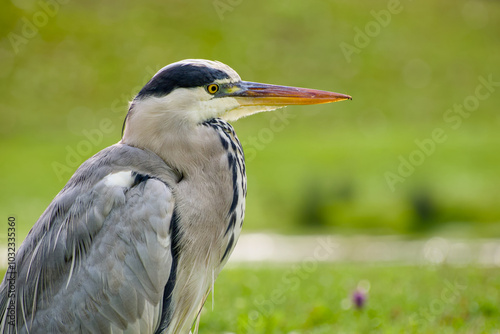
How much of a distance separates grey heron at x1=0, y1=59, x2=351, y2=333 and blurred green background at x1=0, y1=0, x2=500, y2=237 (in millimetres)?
9550

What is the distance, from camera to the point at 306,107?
2177 cm

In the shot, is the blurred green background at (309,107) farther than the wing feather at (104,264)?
Yes

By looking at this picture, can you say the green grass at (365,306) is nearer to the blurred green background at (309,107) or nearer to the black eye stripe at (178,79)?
the blurred green background at (309,107)

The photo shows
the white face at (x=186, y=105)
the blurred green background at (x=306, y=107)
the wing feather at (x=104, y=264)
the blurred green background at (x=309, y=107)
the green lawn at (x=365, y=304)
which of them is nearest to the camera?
the wing feather at (x=104, y=264)

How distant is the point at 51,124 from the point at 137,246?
17999 mm

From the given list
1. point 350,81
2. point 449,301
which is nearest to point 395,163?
point 350,81

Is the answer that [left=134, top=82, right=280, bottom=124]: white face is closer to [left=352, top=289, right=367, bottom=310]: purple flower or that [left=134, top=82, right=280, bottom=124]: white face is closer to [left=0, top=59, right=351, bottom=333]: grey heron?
[left=0, top=59, right=351, bottom=333]: grey heron

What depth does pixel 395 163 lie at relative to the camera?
16.6 meters

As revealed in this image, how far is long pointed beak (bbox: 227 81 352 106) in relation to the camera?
3.56 metres

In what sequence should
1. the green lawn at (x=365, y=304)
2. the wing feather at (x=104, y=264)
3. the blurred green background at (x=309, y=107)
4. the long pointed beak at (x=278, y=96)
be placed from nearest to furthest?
the wing feather at (x=104, y=264) → the long pointed beak at (x=278, y=96) → the green lawn at (x=365, y=304) → the blurred green background at (x=309, y=107)

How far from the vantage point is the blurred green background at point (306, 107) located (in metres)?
14.4

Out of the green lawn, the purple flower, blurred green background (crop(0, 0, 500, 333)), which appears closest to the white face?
the green lawn

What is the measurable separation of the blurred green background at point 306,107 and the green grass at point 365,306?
6.29 m

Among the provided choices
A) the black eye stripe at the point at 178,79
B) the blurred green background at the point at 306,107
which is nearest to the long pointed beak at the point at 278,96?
the black eye stripe at the point at 178,79
